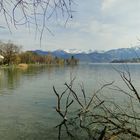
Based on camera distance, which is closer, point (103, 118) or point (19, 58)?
point (103, 118)

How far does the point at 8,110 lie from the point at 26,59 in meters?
116

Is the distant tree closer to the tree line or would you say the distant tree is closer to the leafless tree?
the tree line

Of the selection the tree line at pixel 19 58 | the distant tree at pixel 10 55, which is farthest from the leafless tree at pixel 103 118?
the distant tree at pixel 10 55

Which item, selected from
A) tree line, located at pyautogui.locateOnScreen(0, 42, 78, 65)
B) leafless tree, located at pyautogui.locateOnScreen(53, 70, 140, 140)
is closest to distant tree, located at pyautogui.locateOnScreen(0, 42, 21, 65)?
tree line, located at pyautogui.locateOnScreen(0, 42, 78, 65)

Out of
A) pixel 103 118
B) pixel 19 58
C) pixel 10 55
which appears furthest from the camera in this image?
pixel 19 58

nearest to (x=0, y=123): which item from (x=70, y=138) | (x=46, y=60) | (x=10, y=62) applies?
(x=70, y=138)

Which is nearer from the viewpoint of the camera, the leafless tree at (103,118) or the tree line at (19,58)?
the leafless tree at (103,118)

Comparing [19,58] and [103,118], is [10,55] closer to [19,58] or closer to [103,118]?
[19,58]

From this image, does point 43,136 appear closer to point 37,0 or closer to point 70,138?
point 70,138

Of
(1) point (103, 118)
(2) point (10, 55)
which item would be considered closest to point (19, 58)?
(2) point (10, 55)

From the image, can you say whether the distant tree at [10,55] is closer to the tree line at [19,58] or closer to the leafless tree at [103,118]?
the tree line at [19,58]

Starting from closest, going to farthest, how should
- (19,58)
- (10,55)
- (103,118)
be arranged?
(103,118), (10,55), (19,58)

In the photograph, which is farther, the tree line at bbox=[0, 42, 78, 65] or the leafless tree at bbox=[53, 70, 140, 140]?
the tree line at bbox=[0, 42, 78, 65]

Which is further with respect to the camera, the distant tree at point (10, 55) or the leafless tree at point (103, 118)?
the distant tree at point (10, 55)
